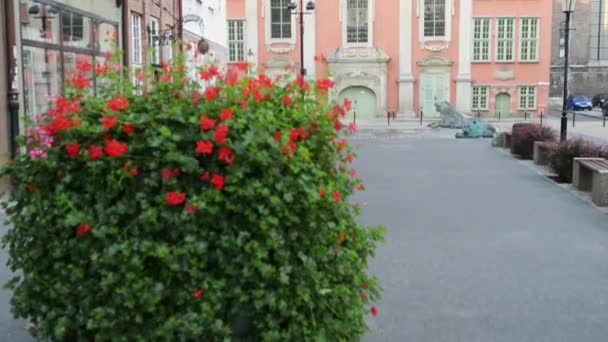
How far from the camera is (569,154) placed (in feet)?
48.2

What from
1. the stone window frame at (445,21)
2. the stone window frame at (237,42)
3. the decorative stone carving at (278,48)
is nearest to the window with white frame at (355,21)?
the stone window frame at (445,21)

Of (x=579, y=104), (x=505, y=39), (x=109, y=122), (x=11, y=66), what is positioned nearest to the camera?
(x=109, y=122)

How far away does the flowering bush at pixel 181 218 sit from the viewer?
395 centimetres

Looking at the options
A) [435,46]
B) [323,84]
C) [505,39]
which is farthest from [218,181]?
[505,39]

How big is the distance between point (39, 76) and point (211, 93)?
9.91 metres

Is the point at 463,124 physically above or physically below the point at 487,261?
above

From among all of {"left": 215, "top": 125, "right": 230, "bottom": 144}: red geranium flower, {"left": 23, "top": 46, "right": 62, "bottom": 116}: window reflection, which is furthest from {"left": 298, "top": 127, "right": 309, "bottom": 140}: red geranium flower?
{"left": 23, "top": 46, "right": 62, "bottom": 116}: window reflection

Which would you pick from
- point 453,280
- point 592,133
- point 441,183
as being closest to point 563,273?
point 453,280

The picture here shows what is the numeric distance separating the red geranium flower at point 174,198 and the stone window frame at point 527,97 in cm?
4342

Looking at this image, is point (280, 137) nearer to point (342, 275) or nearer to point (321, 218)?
point (321, 218)

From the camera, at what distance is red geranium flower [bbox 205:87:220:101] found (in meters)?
4.22

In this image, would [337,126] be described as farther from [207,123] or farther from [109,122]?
[109,122]

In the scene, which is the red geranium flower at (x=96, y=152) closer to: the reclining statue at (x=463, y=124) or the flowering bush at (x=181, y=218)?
the flowering bush at (x=181, y=218)

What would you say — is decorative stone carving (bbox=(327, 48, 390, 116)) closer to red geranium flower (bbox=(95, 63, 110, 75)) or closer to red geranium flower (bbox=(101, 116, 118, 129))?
red geranium flower (bbox=(95, 63, 110, 75))
